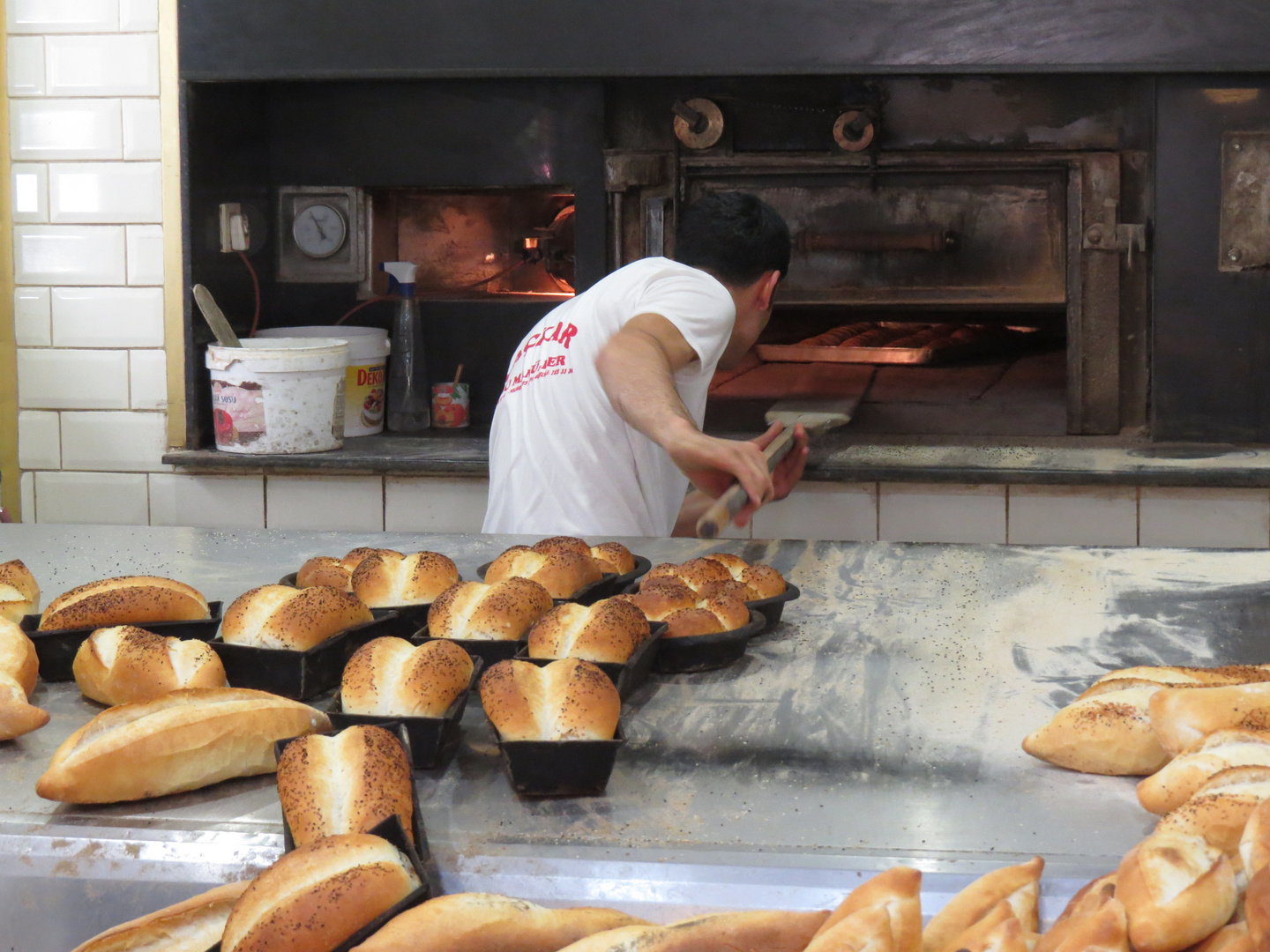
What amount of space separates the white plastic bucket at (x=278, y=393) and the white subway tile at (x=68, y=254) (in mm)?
400

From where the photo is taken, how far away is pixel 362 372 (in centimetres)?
326

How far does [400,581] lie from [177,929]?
25.0 inches

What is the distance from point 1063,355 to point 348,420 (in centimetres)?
224

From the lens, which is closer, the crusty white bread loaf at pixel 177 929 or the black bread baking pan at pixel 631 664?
the crusty white bread loaf at pixel 177 929

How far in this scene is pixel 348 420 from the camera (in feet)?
10.8

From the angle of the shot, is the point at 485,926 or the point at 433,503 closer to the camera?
the point at 485,926

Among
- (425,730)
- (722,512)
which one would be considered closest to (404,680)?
(425,730)

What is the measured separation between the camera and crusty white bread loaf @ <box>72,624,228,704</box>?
1.16 meters

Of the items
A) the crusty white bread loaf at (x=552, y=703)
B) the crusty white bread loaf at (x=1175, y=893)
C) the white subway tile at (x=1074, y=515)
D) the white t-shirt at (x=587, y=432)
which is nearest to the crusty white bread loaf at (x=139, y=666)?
the crusty white bread loaf at (x=552, y=703)

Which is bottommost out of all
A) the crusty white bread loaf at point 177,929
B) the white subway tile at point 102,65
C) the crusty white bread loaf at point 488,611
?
the crusty white bread loaf at point 177,929

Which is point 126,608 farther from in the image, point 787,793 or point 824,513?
point 824,513

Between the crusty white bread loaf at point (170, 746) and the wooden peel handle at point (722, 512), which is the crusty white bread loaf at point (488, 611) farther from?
the wooden peel handle at point (722, 512)

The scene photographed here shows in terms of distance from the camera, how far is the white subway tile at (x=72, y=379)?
10.6ft

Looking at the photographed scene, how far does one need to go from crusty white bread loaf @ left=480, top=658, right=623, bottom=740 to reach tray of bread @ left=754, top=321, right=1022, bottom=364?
2659 mm
